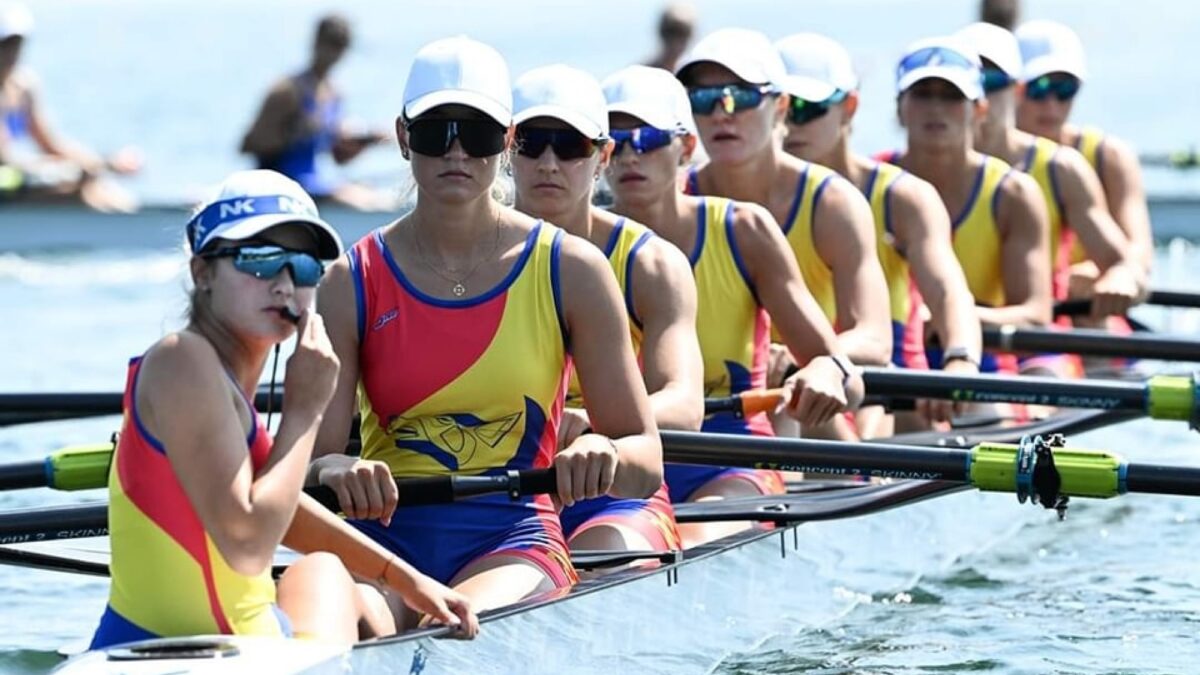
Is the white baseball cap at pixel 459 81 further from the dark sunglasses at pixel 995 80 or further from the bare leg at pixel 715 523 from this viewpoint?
the dark sunglasses at pixel 995 80

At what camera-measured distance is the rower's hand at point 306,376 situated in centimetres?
397

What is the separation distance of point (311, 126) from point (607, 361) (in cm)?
1038

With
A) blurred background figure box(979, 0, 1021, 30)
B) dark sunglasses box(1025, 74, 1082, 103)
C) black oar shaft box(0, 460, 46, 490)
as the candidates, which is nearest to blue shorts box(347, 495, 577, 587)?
black oar shaft box(0, 460, 46, 490)

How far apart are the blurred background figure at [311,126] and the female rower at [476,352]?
967cm

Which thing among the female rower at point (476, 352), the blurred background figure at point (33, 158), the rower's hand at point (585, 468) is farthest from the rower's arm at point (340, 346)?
the blurred background figure at point (33, 158)

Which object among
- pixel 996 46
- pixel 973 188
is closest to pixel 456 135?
pixel 973 188

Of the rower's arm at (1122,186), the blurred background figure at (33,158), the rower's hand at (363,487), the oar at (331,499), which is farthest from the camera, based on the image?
the blurred background figure at (33,158)

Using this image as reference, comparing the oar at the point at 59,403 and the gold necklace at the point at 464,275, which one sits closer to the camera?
the gold necklace at the point at 464,275

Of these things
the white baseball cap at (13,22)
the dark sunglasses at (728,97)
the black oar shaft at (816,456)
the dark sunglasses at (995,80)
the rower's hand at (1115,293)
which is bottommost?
the black oar shaft at (816,456)

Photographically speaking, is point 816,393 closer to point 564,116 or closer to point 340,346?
point 564,116

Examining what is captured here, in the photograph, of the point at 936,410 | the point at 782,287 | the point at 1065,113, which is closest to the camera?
the point at 782,287

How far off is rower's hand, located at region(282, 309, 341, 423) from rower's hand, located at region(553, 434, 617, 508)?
0.98 metres

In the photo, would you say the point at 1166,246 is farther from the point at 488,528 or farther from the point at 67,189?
the point at 488,528

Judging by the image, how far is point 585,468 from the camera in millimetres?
4871
